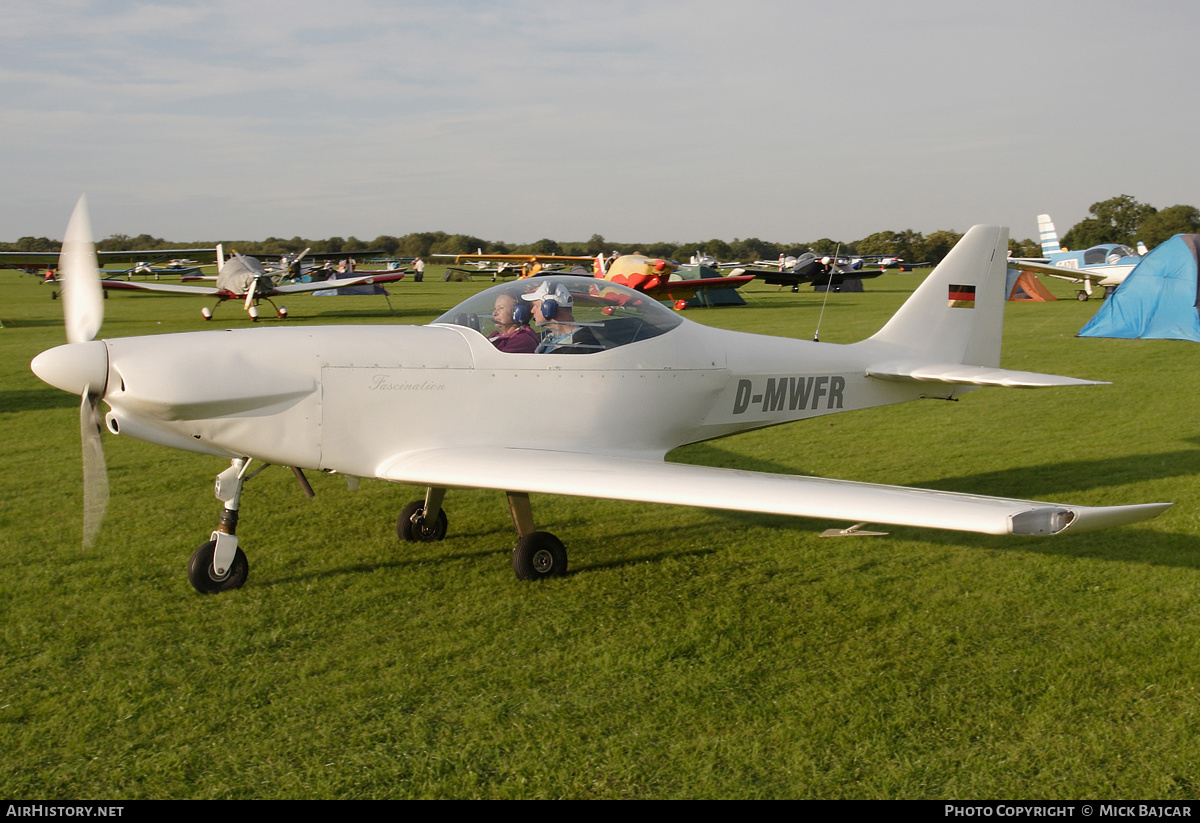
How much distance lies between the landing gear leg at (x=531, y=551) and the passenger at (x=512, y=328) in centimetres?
91

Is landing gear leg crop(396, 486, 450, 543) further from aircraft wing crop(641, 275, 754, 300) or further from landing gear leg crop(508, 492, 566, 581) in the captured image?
aircraft wing crop(641, 275, 754, 300)

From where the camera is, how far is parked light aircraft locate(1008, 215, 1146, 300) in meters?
28.9

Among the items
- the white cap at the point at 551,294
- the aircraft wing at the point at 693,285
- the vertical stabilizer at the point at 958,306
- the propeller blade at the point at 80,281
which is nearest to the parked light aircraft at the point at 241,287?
the aircraft wing at the point at 693,285

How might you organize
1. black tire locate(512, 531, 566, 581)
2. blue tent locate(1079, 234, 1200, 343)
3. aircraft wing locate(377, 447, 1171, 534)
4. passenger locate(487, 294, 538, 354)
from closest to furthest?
aircraft wing locate(377, 447, 1171, 534), black tire locate(512, 531, 566, 581), passenger locate(487, 294, 538, 354), blue tent locate(1079, 234, 1200, 343)

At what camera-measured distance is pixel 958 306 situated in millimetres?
7223

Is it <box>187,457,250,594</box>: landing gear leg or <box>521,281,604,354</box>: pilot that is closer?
<box>187,457,250,594</box>: landing gear leg

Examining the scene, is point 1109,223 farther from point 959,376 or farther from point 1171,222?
point 959,376

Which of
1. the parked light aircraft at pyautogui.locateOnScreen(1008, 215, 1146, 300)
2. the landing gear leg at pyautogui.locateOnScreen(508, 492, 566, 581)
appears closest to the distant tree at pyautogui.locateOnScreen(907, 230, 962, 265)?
the parked light aircraft at pyautogui.locateOnScreen(1008, 215, 1146, 300)

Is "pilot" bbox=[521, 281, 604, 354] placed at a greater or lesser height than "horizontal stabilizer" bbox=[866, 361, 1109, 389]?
greater

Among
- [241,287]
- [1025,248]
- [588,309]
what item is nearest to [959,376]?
[588,309]

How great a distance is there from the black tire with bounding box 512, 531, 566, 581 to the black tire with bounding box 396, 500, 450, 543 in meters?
0.96

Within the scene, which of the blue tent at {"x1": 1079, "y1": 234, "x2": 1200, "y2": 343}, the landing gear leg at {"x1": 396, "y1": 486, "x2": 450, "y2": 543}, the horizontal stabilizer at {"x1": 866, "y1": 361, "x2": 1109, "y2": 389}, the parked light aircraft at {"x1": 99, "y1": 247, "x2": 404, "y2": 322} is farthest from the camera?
the parked light aircraft at {"x1": 99, "y1": 247, "x2": 404, "y2": 322}

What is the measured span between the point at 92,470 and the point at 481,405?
208 centimetres

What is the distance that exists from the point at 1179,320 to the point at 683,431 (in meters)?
16.2
